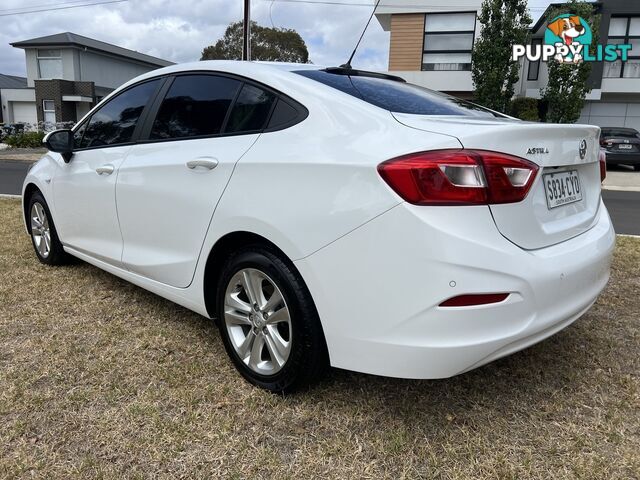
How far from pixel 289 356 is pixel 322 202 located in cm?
73

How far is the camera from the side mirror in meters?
3.90

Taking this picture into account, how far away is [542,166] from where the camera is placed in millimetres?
2152

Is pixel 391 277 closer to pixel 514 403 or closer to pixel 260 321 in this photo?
pixel 260 321

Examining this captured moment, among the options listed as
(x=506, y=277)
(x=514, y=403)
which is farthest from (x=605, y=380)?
(x=506, y=277)

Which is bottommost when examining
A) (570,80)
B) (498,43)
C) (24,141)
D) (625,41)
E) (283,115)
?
(24,141)

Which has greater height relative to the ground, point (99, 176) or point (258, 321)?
point (99, 176)

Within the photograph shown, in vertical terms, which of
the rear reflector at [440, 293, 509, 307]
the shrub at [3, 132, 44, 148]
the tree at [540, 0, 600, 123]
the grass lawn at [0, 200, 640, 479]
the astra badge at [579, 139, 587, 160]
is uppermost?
the tree at [540, 0, 600, 123]

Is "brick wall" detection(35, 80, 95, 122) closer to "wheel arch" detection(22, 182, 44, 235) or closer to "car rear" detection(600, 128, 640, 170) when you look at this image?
"car rear" detection(600, 128, 640, 170)

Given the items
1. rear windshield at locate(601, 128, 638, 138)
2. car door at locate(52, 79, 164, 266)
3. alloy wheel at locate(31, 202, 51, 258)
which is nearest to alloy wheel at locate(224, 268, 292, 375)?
car door at locate(52, 79, 164, 266)

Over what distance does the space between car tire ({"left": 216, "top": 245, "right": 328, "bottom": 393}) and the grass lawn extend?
14 cm

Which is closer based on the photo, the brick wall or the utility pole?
the utility pole

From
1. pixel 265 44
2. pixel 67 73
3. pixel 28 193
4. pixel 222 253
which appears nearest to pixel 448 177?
pixel 222 253

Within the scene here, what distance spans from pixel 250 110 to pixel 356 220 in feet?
3.12

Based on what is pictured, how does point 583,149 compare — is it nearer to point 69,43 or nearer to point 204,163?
point 204,163
